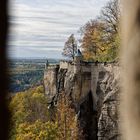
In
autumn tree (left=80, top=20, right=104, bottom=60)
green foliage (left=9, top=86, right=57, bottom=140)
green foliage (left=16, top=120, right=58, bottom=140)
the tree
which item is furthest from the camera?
the tree

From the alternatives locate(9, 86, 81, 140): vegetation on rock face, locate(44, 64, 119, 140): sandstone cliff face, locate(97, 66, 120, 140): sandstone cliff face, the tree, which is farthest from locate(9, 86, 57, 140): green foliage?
the tree

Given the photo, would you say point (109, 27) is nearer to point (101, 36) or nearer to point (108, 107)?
point (101, 36)

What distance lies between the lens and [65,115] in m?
30.0

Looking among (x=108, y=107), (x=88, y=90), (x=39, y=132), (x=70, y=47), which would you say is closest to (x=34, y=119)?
(x=70, y=47)

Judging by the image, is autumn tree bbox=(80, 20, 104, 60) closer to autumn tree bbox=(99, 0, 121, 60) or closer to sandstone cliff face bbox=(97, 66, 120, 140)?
autumn tree bbox=(99, 0, 121, 60)

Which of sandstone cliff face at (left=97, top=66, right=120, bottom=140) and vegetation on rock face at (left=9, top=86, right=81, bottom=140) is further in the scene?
vegetation on rock face at (left=9, top=86, right=81, bottom=140)

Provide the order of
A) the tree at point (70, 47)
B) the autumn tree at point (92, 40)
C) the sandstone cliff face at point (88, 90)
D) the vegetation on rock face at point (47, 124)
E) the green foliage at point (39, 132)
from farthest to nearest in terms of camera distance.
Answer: the tree at point (70, 47)
the autumn tree at point (92, 40)
the sandstone cliff face at point (88, 90)
the vegetation on rock face at point (47, 124)
the green foliage at point (39, 132)

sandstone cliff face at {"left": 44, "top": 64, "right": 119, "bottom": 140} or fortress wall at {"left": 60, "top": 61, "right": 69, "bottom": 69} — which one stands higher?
fortress wall at {"left": 60, "top": 61, "right": 69, "bottom": 69}

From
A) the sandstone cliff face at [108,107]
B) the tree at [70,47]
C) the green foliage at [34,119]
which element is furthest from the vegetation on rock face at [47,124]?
the tree at [70,47]

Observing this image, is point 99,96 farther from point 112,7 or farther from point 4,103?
point 4,103

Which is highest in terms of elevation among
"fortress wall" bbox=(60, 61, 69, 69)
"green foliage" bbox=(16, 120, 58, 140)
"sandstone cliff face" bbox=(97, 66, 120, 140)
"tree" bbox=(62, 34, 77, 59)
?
"tree" bbox=(62, 34, 77, 59)

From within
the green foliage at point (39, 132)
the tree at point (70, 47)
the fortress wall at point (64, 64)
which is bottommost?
A: the green foliage at point (39, 132)

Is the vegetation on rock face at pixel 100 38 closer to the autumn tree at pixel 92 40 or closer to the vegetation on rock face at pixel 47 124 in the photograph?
the autumn tree at pixel 92 40

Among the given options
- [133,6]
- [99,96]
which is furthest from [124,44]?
[99,96]
